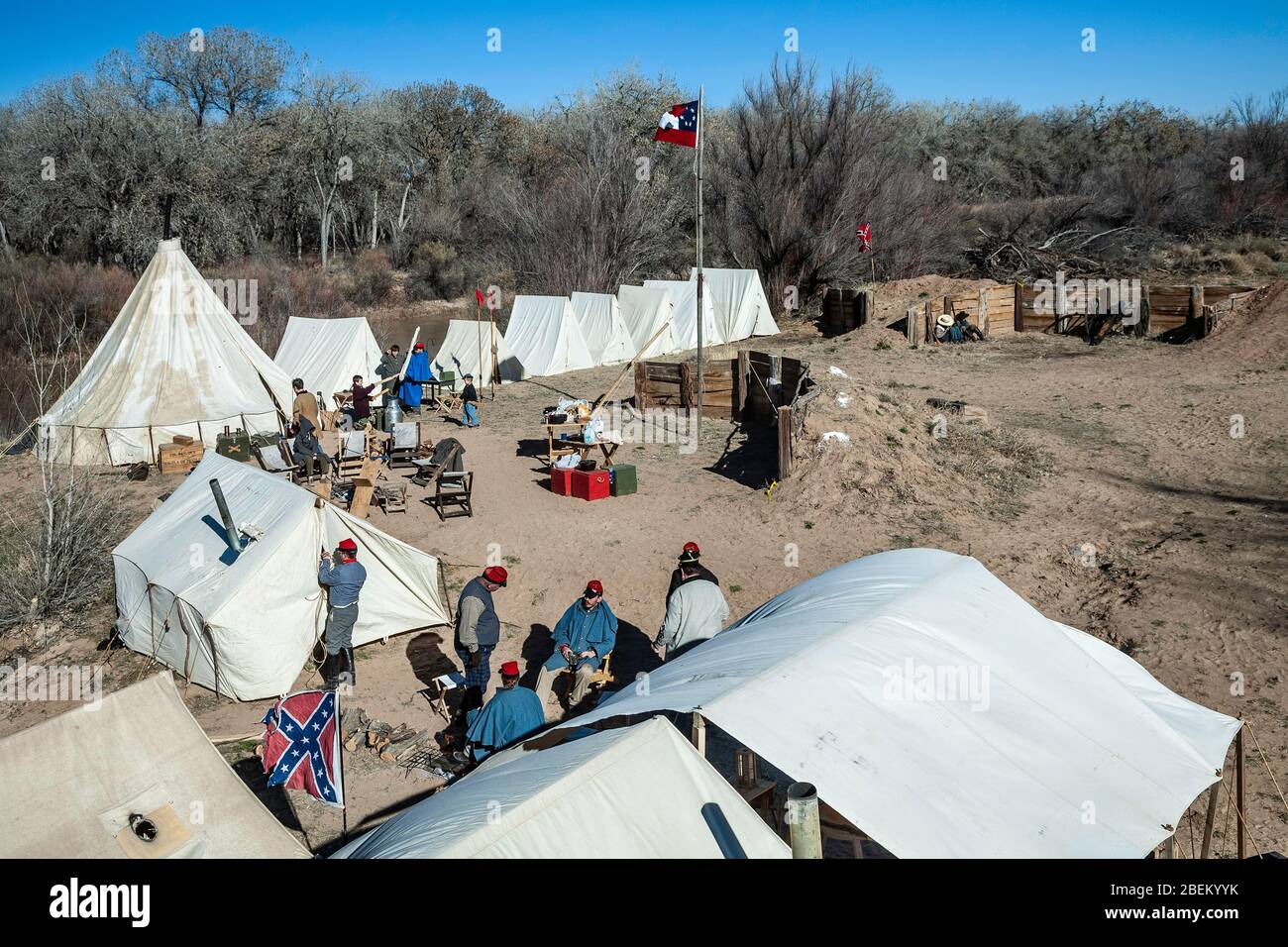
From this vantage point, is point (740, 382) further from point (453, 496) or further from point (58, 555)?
point (58, 555)

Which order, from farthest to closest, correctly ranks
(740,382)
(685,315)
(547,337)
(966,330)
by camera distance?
(685,315) < (547,337) < (966,330) < (740,382)

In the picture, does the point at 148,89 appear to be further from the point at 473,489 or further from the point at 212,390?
the point at 473,489

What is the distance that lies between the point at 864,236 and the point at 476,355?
15225 millimetres

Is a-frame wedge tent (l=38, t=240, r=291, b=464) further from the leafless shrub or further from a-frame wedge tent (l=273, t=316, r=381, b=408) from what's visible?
the leafless shrub

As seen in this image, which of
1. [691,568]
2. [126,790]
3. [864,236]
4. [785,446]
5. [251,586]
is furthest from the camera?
[864,236]

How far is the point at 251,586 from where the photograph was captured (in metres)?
9.73

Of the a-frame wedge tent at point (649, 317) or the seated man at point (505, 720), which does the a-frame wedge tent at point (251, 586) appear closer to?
the seated man at point (505, 720)

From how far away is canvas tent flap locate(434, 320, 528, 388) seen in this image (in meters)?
24.8

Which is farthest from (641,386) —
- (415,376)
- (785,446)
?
(785,446)

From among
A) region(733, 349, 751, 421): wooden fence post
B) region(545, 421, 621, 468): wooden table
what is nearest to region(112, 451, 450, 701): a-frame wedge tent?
region(545, 421, 621, 468): wooden table

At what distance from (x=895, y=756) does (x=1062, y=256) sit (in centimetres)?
3206

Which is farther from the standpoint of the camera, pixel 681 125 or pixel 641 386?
pixel 641 386
